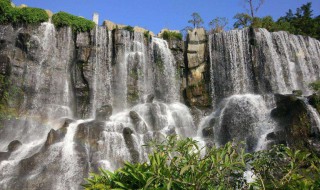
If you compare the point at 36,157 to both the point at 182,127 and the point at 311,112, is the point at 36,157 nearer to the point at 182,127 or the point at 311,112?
the point at 182,127

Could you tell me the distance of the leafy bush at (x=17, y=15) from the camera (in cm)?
2538

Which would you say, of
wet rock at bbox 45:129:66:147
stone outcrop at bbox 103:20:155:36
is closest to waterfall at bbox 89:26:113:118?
stone outcrop at bbox 103:20:155:36

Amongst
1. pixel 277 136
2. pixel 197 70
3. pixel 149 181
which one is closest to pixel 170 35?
→ pixel 197 70

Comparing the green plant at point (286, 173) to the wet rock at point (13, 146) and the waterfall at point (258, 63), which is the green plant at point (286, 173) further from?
the waterfall at point (258, 63)

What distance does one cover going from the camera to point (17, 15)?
2550 centimetres

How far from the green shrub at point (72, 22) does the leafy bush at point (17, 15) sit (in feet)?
3.98

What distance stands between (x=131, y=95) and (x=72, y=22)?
762 cm

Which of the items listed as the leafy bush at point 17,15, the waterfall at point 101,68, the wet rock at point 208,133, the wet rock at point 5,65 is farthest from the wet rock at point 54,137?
the leafy bush at point 17,15

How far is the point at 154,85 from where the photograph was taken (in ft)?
91.2

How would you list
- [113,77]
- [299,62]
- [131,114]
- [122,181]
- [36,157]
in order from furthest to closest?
[299,62] < [113,77] < [131,114] < [36,157] < [122,181]

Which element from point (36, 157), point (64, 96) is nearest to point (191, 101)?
point (64, 96)

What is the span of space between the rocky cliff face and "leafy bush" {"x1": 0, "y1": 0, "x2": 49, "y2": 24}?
56cm

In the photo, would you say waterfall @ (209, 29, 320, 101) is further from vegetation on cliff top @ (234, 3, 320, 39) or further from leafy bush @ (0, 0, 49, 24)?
leafy bush @ (0, 0, 49, 24)

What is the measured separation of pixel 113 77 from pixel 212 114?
8298mm
